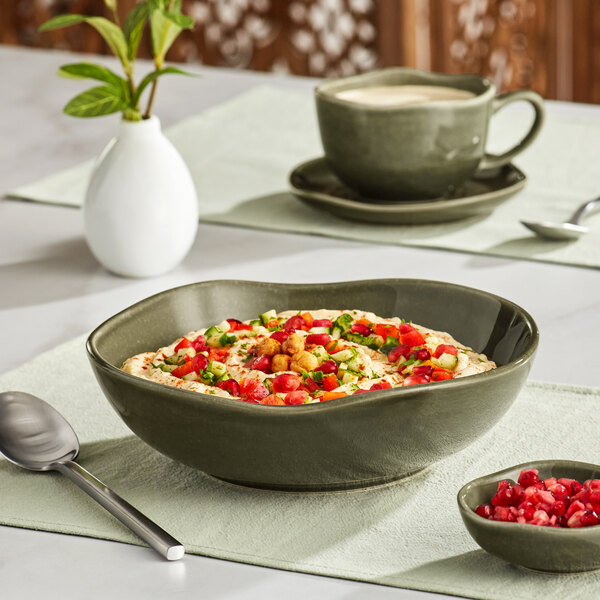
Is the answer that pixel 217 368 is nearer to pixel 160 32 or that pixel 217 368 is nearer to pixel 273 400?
pixel 273 400

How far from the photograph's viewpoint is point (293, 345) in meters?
0.96

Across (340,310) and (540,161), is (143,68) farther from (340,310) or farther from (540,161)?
(340,310)

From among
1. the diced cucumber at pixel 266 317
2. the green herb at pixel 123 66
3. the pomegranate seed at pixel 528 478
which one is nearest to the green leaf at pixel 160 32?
the green herb at pixel 123 66

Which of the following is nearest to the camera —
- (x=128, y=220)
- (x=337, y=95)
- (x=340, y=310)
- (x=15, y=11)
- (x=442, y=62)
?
(x=340, y=310)

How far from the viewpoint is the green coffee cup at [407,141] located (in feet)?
4.97

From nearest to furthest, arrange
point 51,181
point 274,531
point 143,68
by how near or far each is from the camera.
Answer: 1. point 274,531
2. point 51,181
3. point 143,68

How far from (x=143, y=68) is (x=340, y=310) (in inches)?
57.9

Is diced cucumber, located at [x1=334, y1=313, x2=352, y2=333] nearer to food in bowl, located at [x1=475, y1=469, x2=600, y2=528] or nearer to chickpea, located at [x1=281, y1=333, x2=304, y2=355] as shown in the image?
chickpea, located at [x1=281, y1=333, x2=304, y2=355]

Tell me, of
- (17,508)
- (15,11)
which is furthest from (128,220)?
(15,11)

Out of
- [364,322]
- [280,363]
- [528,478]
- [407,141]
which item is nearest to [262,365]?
[280,363]

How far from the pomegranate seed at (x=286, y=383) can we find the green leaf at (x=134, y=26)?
607 millimetres

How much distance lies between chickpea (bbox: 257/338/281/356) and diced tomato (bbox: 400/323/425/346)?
112 mm

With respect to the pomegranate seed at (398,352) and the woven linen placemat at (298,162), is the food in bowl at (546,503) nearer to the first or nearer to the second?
the pomegranate seed at (398,352)

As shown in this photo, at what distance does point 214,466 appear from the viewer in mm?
882
